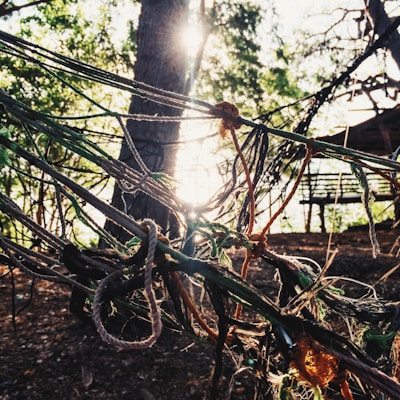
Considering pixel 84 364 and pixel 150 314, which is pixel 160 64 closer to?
pixel 84 364

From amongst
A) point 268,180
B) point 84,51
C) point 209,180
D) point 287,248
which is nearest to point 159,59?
point 268,180

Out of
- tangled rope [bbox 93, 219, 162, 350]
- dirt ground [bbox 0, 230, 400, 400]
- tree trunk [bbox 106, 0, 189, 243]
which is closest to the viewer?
tangled rope [bbox 93, 219, 162, 350]

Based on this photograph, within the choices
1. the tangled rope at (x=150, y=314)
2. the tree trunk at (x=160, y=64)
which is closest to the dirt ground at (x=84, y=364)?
the tree trunk at (x=160, y=64)

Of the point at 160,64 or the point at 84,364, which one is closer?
the point at 84,364

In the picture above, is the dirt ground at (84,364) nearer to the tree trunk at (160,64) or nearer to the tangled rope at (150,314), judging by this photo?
the tree trunk at (160,64)

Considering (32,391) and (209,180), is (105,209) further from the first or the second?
(32,391)

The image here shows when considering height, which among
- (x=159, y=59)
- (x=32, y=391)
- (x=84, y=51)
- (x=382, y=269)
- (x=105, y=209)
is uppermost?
(x=84, y=51)

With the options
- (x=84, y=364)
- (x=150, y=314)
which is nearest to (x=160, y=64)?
(x=84, y=364)

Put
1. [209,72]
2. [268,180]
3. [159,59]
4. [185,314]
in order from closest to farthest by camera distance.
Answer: [185,314], [268,180], [159,59], [209,72]

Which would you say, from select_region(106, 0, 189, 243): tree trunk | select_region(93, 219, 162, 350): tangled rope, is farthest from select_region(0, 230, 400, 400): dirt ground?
select_region(93, 219, 162, 350): tangled rope

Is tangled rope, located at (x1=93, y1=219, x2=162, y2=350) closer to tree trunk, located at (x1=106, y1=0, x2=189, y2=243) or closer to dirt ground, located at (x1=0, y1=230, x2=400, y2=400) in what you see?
dirt ground, located at (x1=0, y1=230, x2=400, y2=400)

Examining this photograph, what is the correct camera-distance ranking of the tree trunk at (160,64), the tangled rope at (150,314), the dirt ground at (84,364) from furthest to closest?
the tree trunk at (160,64)
the dirt ground at (84,364)
the tangled rope at (150,314)

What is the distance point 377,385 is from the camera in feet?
2.20

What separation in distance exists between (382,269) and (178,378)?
372 centimetres
